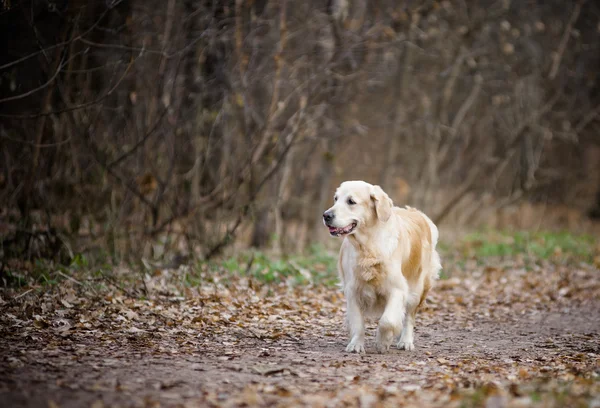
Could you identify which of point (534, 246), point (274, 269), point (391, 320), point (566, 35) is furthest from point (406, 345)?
point (566, 35)

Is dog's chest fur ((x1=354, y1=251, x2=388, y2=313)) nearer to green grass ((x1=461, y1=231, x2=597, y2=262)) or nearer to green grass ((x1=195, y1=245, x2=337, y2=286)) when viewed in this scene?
green grass ((x1=195, y1=245, x2=337, y2=286))

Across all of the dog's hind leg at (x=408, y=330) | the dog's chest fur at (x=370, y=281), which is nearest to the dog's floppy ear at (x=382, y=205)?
the dog's chest fur at (x=370, y=281)

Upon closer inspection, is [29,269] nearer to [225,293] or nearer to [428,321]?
[225,293]

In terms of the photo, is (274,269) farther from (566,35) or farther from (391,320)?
(566,35)

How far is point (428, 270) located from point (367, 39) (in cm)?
586

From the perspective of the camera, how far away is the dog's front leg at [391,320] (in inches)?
215

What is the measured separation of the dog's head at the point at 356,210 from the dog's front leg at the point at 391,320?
0.68 metres

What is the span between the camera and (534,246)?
13.3 meters

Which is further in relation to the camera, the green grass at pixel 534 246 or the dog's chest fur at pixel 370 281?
the green grass at pixel 534 246

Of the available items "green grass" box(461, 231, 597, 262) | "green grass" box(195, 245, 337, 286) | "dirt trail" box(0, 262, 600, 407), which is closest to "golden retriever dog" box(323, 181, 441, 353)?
"dirt trail" box(0, 262, 600, 407)

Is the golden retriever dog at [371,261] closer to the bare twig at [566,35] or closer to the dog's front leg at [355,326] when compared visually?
the dog's front leg at [355,326]

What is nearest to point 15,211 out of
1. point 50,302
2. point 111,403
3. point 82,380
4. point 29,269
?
point 29,269

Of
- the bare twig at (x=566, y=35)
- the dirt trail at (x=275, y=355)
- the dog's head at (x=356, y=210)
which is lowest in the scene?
the dirt trail at (x=275, y=355)

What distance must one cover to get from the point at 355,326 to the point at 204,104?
6.65 meters
